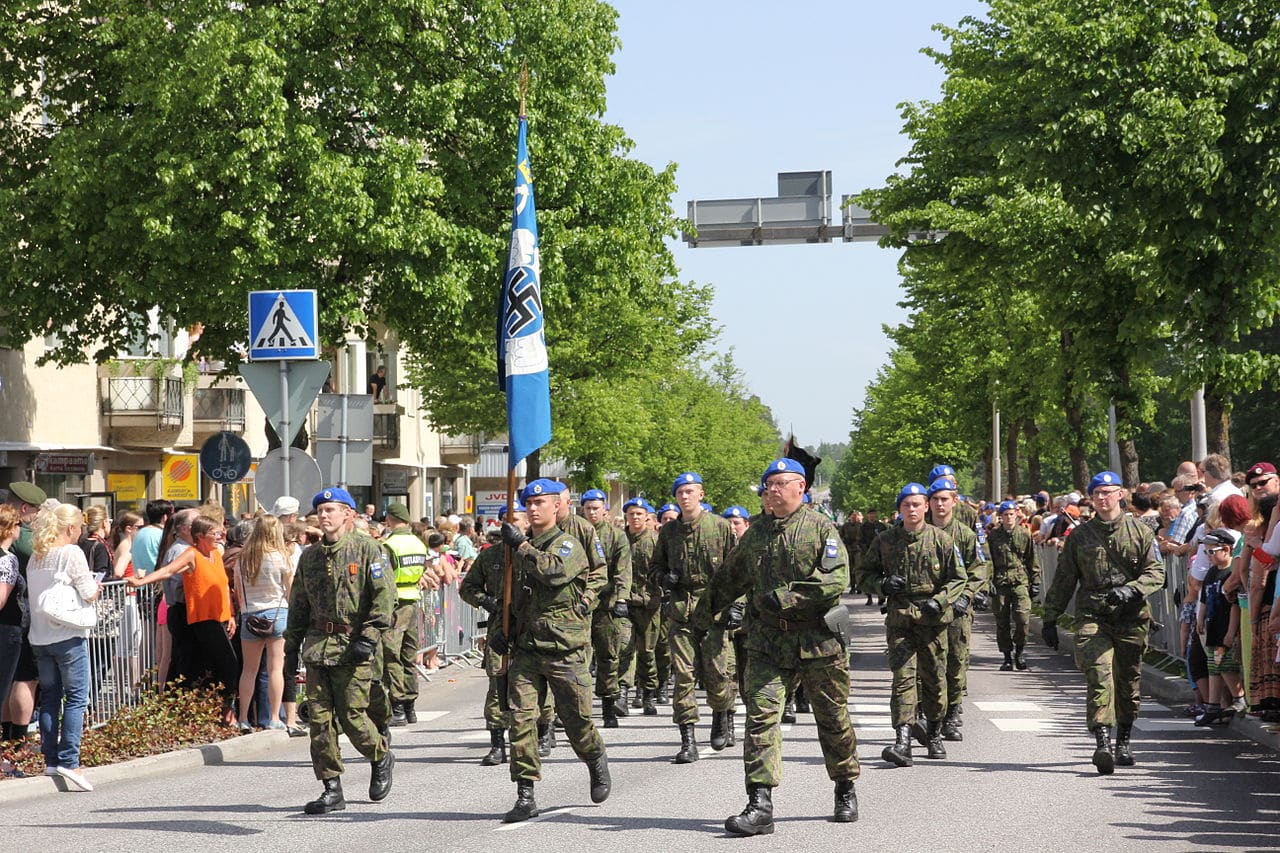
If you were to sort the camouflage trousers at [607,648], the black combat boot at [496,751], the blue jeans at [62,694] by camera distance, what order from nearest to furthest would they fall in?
1. the blue jeans at [62,694]
2. the black combat boot at [496,751]
3. the camouflage trousers at [607,648]

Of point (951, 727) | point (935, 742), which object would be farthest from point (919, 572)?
point (951, 727)

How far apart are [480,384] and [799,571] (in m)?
32.7

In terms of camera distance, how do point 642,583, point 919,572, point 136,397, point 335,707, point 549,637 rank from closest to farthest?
point 549,637, point 335,707, point 919,572, point 642,583, point 136,397

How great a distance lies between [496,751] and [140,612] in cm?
321

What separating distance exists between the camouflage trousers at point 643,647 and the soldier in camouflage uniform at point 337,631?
18.5 ft

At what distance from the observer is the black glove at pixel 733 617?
414 inches

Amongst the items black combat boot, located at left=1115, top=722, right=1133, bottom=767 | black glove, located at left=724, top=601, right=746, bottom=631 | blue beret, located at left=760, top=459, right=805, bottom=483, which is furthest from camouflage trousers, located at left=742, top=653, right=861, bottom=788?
black combat boot, located at left=1115, top=722, right=1133, bottom=767

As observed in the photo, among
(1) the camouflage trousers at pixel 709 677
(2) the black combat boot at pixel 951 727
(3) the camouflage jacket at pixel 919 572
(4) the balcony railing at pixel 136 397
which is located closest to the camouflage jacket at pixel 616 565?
(1) the camouflage trousers at pixel 709 677

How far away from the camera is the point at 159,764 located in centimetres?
1282

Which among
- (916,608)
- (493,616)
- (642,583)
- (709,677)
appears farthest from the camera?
(642,583)

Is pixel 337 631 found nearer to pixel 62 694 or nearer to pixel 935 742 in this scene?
pixel 62 694

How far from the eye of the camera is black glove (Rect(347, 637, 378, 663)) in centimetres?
1030

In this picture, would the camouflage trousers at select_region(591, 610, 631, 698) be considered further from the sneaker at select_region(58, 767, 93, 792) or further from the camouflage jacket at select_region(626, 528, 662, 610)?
the sneaker at select_region(58, 767, 93, 792)

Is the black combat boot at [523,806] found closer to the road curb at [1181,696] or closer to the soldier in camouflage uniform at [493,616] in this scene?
the soldier in camouflage uniform at [493,616]
